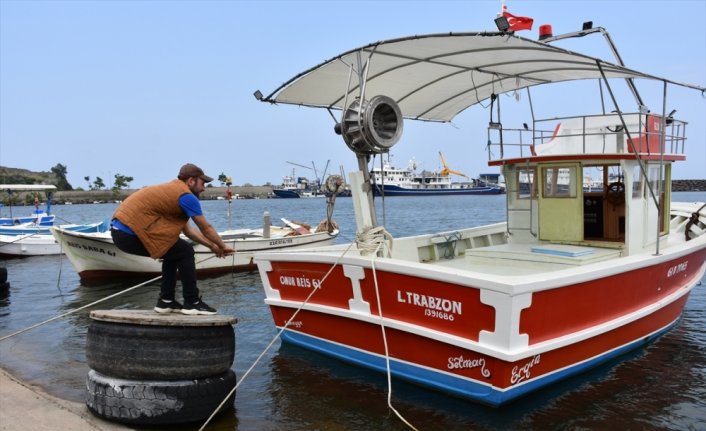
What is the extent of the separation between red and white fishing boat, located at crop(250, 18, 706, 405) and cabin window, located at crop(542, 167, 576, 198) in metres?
0.02

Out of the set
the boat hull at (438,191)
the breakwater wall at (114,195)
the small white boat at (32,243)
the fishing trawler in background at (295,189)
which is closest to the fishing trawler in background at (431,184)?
the boat hull at (438,191)

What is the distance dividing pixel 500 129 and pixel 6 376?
8.65 metres

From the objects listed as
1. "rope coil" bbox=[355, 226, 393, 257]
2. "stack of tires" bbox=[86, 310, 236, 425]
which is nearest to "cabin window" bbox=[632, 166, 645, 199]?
"rope coil" bbox=[355, 226, 393, 257]

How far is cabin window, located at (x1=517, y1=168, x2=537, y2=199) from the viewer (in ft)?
31.7

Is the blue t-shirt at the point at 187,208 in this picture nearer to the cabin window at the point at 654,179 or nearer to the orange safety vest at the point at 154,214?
the orange safety vest at the point at 154,214

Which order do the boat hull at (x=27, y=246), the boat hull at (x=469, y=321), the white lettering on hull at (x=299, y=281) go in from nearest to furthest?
the boat hull at (x=469, y=321) < the white lettering on hull at (x=299, y=281) < the boat hull at (x=27, y=246)

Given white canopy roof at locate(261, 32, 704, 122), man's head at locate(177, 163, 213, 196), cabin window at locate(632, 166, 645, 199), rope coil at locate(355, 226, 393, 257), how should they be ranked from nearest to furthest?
man's head at locate(177, 163, 213, 196), rope coil at locate(355, 226, 393, 257), white canopy roof at locate(261, 32, 704, 122), cabin window at locate(632, 166, 645, 199)

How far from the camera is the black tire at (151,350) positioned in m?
5.66

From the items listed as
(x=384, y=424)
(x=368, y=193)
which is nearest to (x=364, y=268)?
(x=368, y=193)

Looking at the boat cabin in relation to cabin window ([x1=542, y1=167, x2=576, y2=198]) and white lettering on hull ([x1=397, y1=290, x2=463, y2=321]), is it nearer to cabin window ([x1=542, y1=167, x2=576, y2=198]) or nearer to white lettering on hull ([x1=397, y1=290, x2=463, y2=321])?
cabin window ([x1=542, y1=167, x2=576, y2=198])

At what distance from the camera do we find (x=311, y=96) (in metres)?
9.04

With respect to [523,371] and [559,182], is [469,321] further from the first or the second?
[559,182]

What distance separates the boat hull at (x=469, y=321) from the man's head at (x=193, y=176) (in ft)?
6.25

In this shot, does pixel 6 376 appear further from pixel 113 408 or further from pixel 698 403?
pixel 698 403
